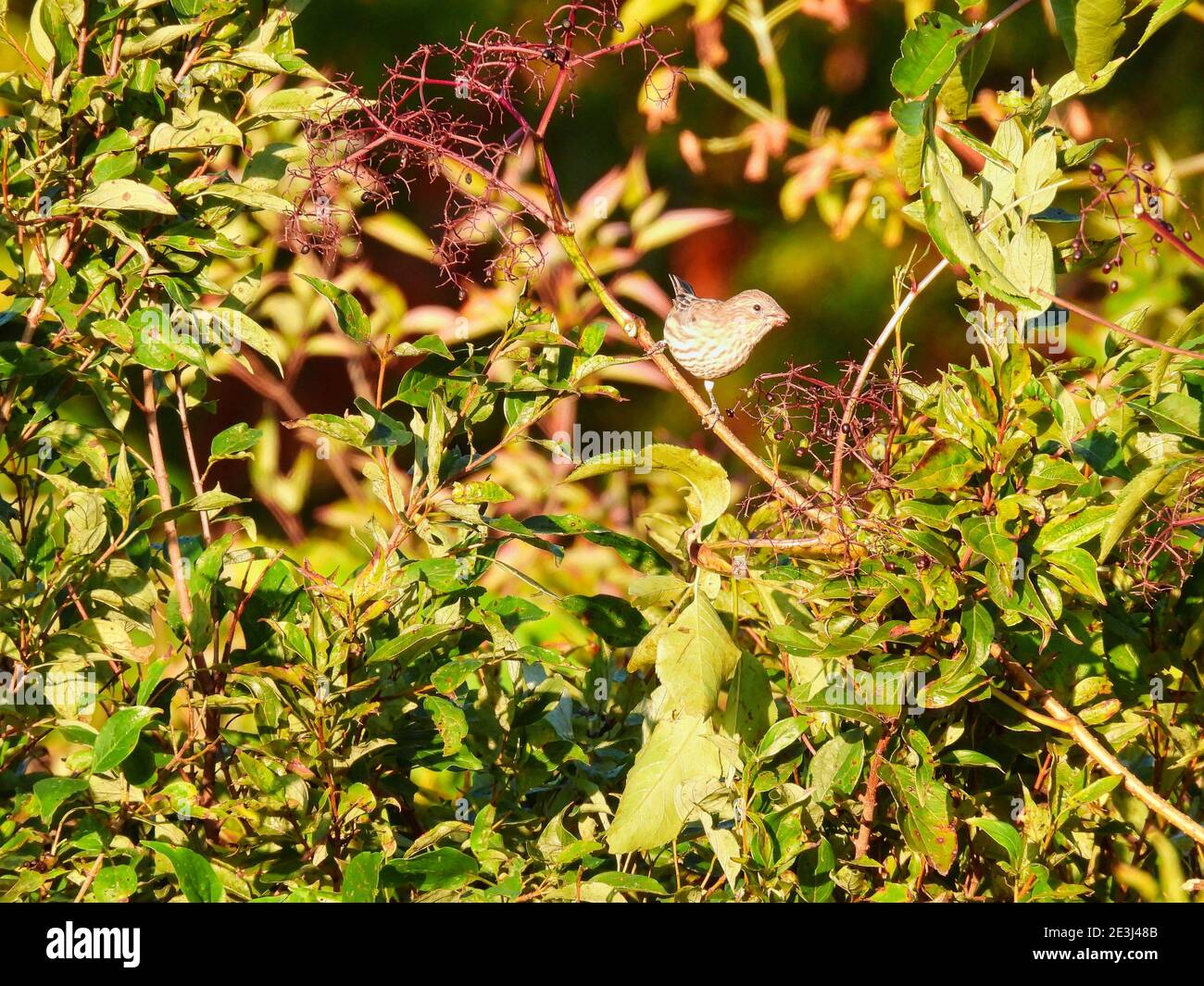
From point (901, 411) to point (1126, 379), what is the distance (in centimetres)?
19

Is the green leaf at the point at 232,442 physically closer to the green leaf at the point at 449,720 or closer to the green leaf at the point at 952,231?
the green leaf at the point at 449,720

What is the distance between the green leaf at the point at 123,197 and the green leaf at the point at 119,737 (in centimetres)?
33

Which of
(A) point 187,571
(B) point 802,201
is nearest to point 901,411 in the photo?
(A) point 187,571

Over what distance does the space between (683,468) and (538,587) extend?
145 mm

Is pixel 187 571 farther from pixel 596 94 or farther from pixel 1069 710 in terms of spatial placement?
pixel 596 94

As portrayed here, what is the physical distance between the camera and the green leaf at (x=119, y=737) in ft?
2.48

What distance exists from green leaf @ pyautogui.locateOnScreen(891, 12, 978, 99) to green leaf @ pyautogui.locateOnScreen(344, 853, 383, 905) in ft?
1.74

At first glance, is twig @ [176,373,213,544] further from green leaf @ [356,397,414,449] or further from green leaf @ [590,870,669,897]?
green leaf @ [590,870,669,897]

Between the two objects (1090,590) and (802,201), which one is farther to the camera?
(802,201)

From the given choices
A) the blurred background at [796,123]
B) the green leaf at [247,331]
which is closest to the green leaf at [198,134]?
the green leaf at [247,331]

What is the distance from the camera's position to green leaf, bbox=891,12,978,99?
660 mm

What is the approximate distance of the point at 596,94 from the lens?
6.64 feet

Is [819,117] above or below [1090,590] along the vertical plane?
above

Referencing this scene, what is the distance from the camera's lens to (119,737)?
2.52ft
